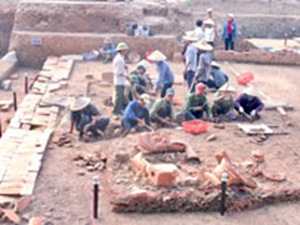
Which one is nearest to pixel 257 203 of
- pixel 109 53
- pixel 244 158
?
pixel 244 158

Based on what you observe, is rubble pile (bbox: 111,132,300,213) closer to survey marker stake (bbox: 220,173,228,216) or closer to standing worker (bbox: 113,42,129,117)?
survey marker stake (bbox: 220,173,228,216)

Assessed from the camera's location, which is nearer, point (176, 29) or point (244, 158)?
point (244, 158)

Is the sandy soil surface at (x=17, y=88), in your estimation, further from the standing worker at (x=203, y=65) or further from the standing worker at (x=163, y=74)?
the standing worker at (x=203, y=65)

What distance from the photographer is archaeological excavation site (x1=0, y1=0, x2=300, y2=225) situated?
954 centimetres

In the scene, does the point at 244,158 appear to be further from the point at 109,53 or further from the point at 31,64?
the point at 31,64

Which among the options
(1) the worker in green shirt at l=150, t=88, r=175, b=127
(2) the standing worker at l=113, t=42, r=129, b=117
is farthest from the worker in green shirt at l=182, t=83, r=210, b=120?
(2) the standing worker at l=113, t=42, r=129, b=117

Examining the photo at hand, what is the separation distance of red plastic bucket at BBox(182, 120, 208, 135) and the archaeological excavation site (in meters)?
0.03

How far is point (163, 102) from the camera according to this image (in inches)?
516

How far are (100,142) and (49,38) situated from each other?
28.8 ft

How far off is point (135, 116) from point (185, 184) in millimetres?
3064

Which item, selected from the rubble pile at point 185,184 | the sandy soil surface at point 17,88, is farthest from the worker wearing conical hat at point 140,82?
the rubble pile at point 185,184

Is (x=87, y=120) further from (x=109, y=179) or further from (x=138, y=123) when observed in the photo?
(x=109, y=179)

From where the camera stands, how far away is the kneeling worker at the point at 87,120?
1235 centimetres

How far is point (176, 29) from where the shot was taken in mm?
21812
